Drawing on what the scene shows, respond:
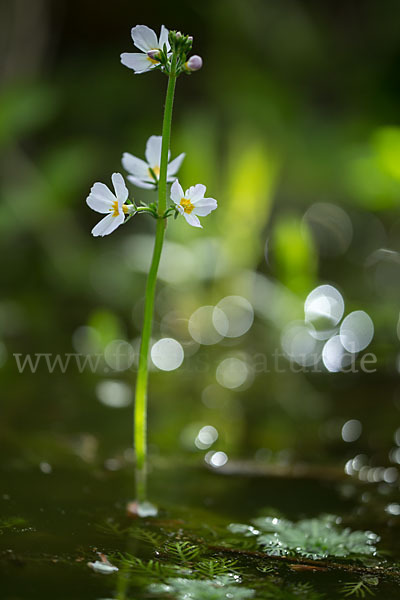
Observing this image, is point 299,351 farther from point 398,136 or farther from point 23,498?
point 23,498

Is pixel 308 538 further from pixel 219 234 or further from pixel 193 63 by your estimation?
pixel 219 234

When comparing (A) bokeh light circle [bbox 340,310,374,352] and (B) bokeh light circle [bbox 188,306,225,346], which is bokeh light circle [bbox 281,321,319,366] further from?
(B) bokeh light circle [bbox 188,306,225,346]

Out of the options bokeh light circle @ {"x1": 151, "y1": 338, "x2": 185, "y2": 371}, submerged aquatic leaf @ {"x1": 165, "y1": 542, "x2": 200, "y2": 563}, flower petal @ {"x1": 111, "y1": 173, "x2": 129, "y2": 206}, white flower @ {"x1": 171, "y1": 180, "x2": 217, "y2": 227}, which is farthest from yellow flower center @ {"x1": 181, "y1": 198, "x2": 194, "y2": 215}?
bokeh light circle @ {"x1": 151, "y1": 338, "x2": 185, "y2": 371}

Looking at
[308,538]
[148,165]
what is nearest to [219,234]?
[148,165]

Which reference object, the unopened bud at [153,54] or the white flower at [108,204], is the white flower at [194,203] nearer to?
the white flower at [108,204]

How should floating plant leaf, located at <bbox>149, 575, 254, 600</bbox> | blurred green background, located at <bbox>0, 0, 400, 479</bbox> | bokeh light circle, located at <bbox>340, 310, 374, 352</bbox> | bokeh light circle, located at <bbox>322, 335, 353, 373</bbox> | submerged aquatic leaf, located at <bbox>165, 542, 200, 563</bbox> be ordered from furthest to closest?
bokeh light circle, located at <bbox>340, 310, 374, 352</bbox> < bokeh light circle, located at <bbox>322, 335, 353, 373</bbox> < blurred green background, located at <bbox>0, 0, 400, 479</bbox> < submerged aquatic leaf, located at <bbox>165, 542, 200, 563</bbox> < floating plant leaf, located at <bbox>149, 575, 254, 600</bbox>

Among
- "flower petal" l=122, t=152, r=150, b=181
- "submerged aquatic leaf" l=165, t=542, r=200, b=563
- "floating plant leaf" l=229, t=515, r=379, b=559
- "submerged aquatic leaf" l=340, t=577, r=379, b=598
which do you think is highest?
"flower petal" l=122, t=152, r=150, b=181
